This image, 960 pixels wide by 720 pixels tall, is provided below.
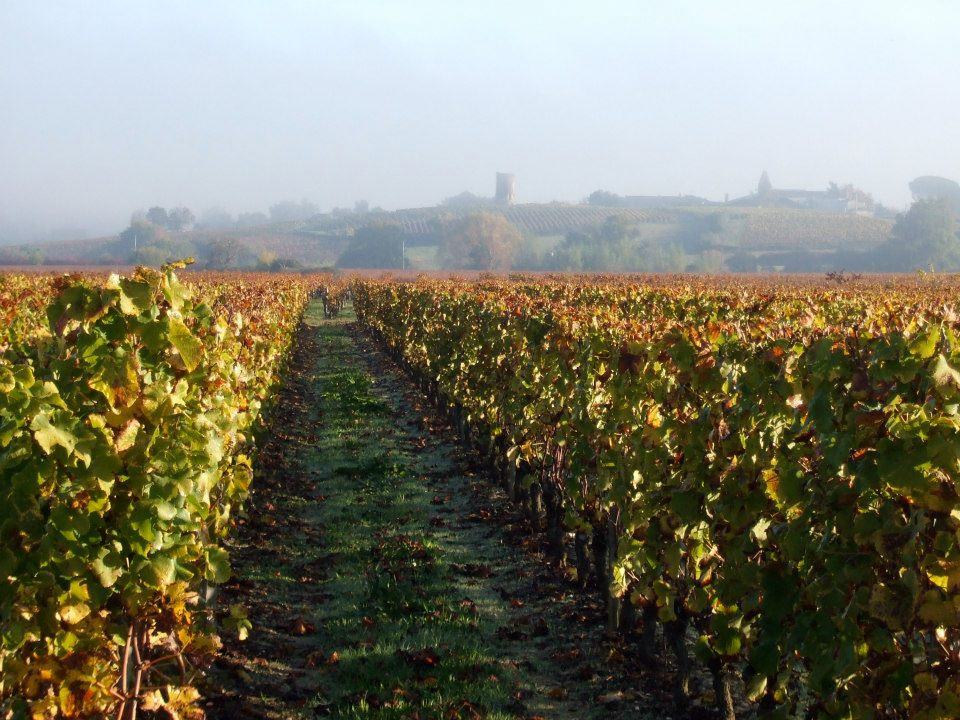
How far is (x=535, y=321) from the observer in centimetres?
861

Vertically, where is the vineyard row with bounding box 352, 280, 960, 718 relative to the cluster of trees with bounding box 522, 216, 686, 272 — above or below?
below

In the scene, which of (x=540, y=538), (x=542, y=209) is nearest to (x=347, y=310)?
(x=540, y=538)

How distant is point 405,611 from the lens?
628 cm

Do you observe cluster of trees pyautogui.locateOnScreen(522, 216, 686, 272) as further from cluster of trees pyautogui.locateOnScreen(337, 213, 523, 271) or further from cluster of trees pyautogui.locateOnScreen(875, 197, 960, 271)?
cluster of trees pyautogui.locateOnScreen(875, 197, 960, 271)

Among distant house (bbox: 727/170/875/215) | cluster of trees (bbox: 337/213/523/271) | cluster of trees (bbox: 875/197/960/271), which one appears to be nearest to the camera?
cluster of trees (bbox: 875/197/960/271)

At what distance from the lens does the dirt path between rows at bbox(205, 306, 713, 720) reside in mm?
5039

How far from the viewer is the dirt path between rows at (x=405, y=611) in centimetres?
504

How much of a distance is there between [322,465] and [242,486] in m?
6.40

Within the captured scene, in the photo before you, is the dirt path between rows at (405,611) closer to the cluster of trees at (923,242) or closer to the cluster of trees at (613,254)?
the cluster of trees at (613,254)

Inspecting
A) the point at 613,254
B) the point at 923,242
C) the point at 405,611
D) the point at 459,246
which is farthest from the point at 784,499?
the point at 459,246

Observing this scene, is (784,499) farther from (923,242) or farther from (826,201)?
Result: (826,201)

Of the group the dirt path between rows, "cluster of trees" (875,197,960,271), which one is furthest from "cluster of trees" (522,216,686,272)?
the dirt path between rows

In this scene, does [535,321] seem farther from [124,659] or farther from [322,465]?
[124,659]

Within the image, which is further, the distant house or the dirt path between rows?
the distant house
